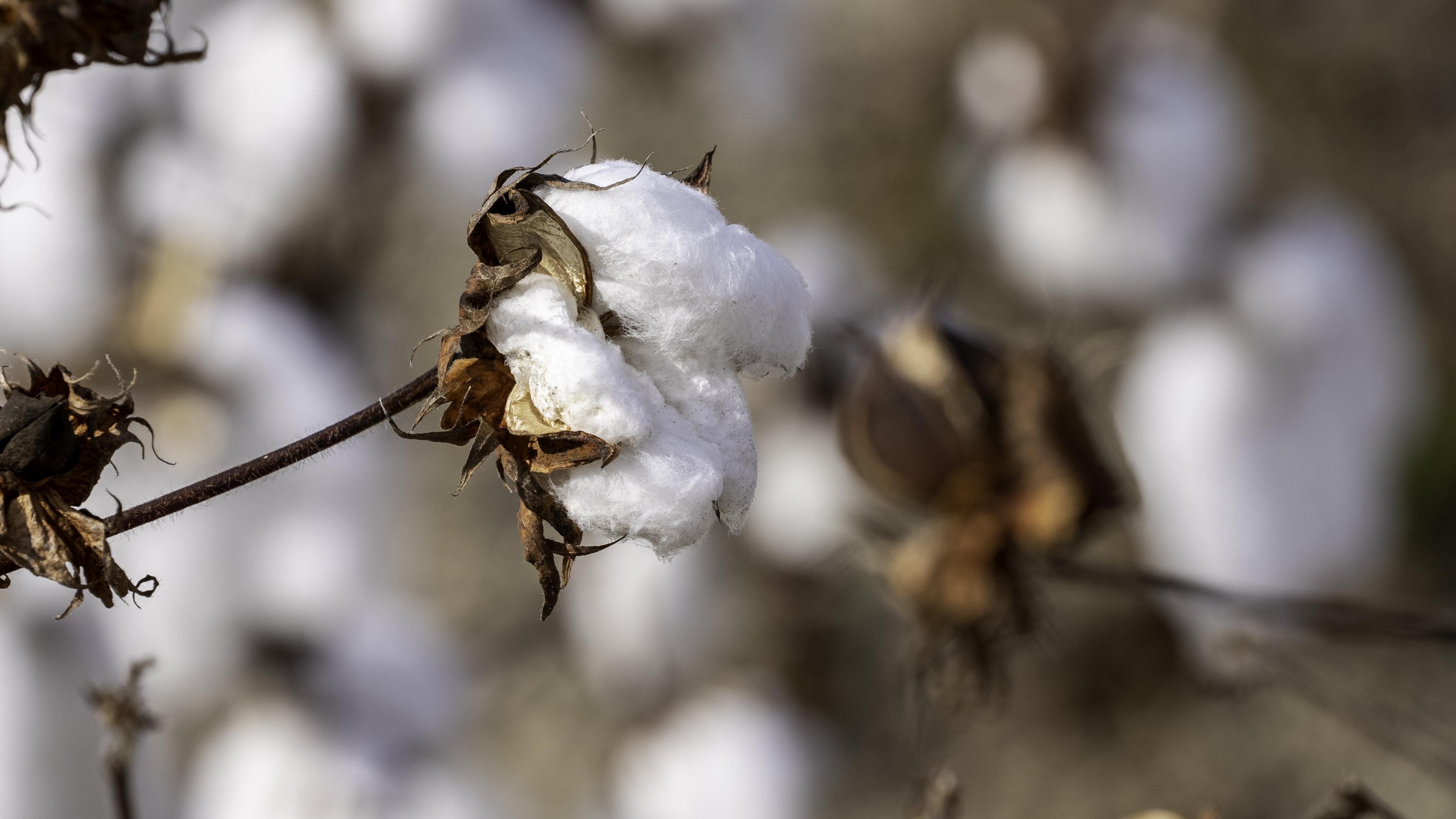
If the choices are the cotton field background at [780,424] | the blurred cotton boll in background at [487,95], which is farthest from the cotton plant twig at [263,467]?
the blurred cotton boll in background at [487,95]

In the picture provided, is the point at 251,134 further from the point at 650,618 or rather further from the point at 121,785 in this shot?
the point at 121,785

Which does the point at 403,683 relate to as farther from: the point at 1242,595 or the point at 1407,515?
the point at 1407,515

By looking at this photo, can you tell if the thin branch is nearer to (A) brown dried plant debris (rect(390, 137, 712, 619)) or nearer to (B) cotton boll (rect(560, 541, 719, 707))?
(A) brown dried plant debris (rect(390, 137, 712, 619))

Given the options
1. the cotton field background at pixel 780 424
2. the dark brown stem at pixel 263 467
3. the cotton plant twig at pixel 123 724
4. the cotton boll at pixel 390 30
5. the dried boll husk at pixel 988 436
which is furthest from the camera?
the cotton boll at pixel 390 30

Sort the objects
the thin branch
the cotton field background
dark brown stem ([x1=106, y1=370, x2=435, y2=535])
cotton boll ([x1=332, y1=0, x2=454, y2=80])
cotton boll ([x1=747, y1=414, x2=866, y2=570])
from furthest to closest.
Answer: cotton boll ([x1=747, y1=414, x2=866, y2=570]) → cotton boll ([x1=332, y1=0, x2=454, y2=80]) → the cotton field background → the thin branch → dark brown stem ([x1=106, y1=370, x2=435, y2=535])

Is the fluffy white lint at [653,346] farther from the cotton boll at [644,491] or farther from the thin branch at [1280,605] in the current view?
the thin branch at [1280,605]

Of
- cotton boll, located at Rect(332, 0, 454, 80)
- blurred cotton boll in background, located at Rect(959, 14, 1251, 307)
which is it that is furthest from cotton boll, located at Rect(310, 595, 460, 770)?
blurred cotton boll in background, located at Rect(959, 14, 1251, 307)
